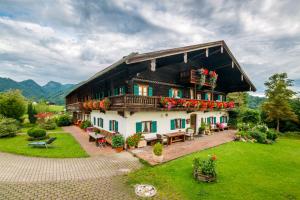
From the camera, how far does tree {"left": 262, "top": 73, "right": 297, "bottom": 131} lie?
25.7 m

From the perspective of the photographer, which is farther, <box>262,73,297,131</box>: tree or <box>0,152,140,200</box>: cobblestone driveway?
<box>262,73,297,131</box>: tree

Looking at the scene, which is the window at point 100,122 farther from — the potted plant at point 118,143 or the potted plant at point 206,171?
the potted plant at point 206,171

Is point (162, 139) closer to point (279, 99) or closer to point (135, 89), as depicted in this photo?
point (135, 89)

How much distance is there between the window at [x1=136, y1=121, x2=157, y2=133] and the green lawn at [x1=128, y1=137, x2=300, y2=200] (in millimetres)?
4490

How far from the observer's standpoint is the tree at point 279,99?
25716 millimetres

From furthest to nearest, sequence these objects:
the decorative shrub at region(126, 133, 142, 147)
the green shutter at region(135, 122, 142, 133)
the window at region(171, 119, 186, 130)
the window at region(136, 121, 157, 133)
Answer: the window at region(171, 119, 186, 130) < the window at region(136, 121, 157, 133) < the green shutter at region(135, 122, 142, 133) < the decorative shrub at region(126, 133, 142, 147)

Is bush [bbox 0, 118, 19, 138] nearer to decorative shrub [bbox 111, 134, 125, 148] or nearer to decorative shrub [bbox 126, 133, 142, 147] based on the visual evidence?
decorative shrub [bbox 111, 134, 125, 148]

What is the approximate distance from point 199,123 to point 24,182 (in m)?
17.1

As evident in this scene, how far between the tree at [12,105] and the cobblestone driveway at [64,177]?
65.4 ft

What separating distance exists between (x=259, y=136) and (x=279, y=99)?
13.7 m

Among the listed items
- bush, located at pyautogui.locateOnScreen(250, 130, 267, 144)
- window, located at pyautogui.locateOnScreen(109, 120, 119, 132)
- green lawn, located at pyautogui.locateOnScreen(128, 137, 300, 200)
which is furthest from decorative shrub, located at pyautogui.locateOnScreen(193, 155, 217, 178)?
bush, located at pyautogui.locateOnScreen(250, 130, 267, 144)

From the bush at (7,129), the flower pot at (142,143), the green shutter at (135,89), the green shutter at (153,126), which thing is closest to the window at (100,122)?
the green shutter at (135,89)

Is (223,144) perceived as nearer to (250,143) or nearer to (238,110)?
(250,143)

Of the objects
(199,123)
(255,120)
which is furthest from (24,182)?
(255,120)
